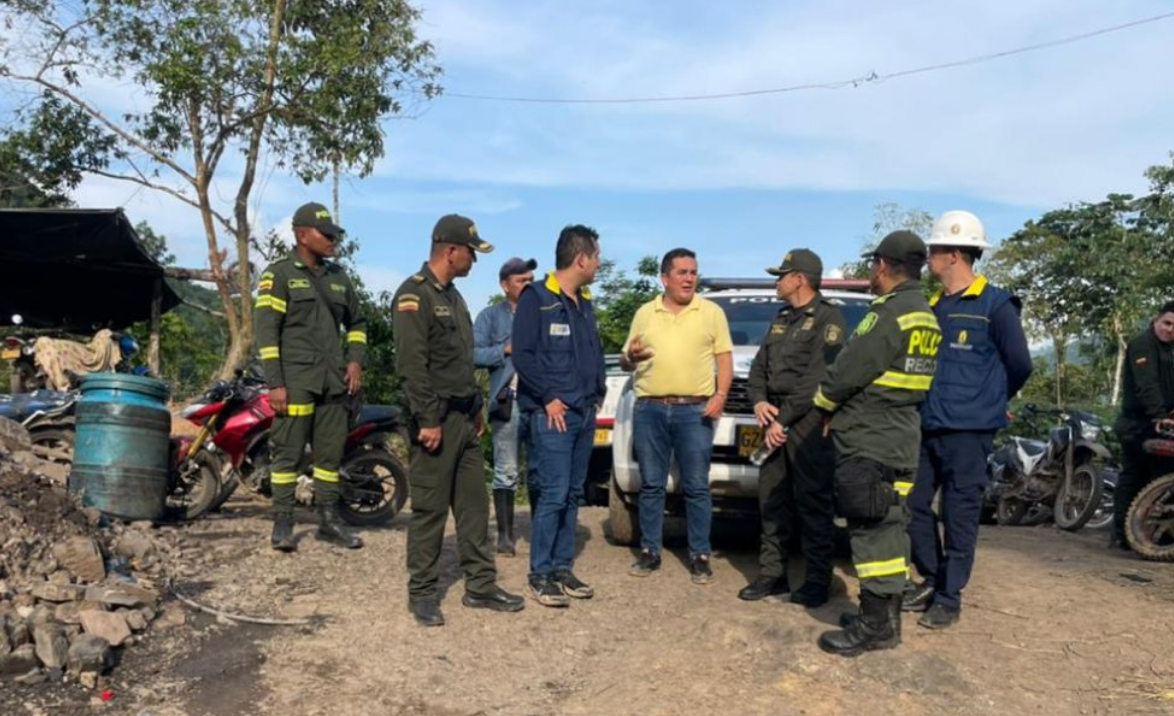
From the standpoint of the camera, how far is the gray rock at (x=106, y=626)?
4219 mm

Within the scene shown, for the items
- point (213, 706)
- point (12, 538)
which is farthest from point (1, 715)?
point (12, 538)

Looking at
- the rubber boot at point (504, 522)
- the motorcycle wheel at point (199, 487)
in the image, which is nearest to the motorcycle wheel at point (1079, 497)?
the rubber boot at point (504, 522)

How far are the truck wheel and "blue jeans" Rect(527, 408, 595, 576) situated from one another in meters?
1.03

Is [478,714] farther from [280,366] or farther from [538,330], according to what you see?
[280,366]

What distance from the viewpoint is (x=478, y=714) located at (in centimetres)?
382

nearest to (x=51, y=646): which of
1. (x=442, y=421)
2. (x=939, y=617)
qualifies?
(x=442, y=421)

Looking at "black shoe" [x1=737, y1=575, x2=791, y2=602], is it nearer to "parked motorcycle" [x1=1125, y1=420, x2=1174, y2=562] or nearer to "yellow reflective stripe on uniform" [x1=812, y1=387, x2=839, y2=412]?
"yellow reflective stripe on uniform" [x1=812, y1=387, x2=839, y2=412]

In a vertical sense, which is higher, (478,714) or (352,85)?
(352,85)

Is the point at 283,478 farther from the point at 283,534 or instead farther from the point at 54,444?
the point at 54,444

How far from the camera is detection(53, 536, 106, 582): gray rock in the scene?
192 inches

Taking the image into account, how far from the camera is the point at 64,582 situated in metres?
4.70

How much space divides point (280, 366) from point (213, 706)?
2.57 metres

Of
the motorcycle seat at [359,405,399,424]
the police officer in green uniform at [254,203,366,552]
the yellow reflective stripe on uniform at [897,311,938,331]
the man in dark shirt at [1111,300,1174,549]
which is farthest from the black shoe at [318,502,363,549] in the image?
the man in dark shirt at [1111,300,1174,549]

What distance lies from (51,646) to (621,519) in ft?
11.7
